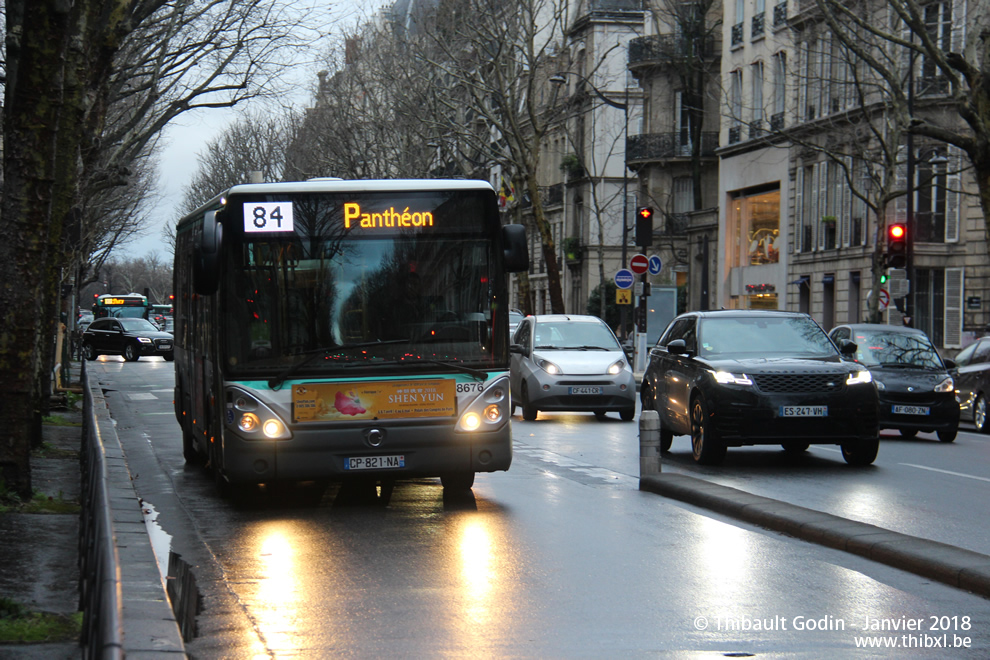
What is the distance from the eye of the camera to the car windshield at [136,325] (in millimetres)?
53750

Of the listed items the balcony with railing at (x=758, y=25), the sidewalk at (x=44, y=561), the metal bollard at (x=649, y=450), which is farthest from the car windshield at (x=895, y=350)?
the balcony with railing at (x=758, y=25)

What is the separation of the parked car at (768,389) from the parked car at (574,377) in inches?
226

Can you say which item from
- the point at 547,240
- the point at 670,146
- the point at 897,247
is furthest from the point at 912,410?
the point at 670,146

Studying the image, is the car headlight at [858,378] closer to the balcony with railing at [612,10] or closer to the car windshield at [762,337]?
the car windshield at [762,337]

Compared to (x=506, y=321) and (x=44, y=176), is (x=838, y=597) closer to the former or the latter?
(x=506, y=321)

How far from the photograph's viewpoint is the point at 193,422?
560 inches

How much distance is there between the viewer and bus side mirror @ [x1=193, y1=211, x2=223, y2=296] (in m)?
10.7

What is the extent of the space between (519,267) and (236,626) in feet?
16.6

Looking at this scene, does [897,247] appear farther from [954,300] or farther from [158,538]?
[158,538]

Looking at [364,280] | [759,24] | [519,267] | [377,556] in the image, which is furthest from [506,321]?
[759,24]

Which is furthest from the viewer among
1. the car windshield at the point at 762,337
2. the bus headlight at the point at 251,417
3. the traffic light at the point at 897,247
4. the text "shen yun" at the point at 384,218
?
the traffic light at the point at 897,247

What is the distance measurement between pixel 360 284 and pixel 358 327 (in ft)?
1.13

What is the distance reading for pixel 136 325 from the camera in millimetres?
54219

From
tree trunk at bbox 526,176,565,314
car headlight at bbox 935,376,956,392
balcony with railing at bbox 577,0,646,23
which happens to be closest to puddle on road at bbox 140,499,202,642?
car headlight at bbox 935,376,956,392
